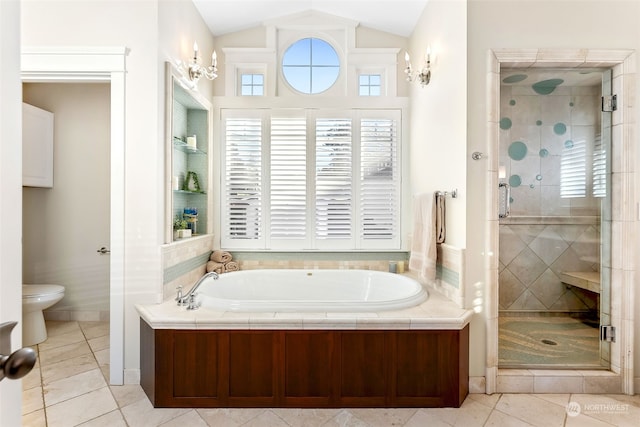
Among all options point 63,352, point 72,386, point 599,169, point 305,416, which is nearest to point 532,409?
point 305,416

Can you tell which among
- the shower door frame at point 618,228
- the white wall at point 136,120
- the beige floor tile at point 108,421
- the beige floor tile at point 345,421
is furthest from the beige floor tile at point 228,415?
the shower door frame at point 618,228

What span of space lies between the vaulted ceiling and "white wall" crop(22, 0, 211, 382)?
2.64 feet

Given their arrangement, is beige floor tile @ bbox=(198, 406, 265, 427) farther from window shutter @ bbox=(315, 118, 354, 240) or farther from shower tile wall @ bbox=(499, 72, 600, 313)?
shower tile wall @ bbox=(499, 72, 600, 313)

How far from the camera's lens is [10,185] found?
752 millimetres

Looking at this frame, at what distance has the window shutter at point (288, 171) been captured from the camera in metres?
3.26

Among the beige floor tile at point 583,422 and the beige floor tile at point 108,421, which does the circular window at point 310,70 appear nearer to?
the beige floor tile at point 108,421

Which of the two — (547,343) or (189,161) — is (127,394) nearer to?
(189,161)

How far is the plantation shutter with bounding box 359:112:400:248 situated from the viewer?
328 centimetres

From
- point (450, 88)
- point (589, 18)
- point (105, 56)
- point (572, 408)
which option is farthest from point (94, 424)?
point (589, 18)

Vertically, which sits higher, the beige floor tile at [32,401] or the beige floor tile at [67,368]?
the beige floor tile at [67,368]

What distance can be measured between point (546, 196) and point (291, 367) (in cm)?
237

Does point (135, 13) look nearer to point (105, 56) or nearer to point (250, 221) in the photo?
point (105, 56)

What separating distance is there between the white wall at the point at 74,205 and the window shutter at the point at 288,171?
1.73 metres

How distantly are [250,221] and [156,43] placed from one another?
167cm
